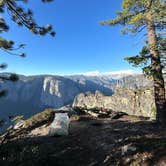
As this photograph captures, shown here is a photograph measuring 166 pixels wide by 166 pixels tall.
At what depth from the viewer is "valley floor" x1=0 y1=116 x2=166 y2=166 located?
A: 8.30m

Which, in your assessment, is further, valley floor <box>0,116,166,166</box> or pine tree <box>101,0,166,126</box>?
pine tree <box>101,0,166,126</box>

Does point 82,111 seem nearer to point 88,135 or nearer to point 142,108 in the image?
point 88,135

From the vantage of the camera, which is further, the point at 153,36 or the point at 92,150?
the point at 153,36

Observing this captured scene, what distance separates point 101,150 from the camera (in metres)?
9.98

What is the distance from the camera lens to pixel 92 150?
10156mm

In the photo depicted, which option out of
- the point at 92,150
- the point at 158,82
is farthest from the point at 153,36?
the point at 92,150

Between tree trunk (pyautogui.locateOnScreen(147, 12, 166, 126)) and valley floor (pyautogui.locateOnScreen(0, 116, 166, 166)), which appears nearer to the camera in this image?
valley floor (pyautogui.locateOnScreen(0, 116, 166, 166))

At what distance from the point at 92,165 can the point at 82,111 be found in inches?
478

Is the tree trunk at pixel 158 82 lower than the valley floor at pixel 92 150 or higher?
higher

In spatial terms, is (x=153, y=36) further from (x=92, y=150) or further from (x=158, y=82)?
(x=92, y=150)

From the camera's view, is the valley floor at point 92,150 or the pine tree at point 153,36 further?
the pine tree at point 153,36

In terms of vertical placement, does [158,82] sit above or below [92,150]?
above

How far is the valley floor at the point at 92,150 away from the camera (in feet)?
27.2

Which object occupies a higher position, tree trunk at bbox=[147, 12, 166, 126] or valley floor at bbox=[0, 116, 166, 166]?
tree trunk at bbox=[147, 12, 166, 126]
